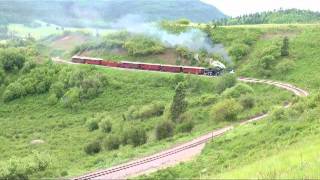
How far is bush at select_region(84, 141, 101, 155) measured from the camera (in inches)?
1709

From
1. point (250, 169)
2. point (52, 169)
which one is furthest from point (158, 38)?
point (250, 169)

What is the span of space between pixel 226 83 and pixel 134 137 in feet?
84.7

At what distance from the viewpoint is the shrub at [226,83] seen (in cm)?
6456

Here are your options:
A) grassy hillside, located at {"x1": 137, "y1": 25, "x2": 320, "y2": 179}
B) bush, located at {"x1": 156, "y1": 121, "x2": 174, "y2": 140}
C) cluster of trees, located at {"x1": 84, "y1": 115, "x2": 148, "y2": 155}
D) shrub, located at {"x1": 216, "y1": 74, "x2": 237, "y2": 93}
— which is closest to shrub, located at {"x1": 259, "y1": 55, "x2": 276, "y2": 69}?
shrub, located at {"x1": 216, "y1": 74, "x2": 237, "y2": 93}

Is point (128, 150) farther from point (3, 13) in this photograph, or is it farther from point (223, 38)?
point (3, 13)

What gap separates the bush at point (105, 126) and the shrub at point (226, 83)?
55.4 feet

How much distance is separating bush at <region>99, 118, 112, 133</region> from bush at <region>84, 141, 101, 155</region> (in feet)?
30.6

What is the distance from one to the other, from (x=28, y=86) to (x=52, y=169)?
152 feet

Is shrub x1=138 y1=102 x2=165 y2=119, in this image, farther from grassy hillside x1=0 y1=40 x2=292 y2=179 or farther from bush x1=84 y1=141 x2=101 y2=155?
bush x1=84 y1=141 x2=101 y2=155

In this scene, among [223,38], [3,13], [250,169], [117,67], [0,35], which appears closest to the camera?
[250,169]

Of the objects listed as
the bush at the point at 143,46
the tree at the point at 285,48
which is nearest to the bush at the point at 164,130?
the tree at the point at 285,48

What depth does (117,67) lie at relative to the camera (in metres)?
80.7

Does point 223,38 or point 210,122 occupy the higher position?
point 223,38

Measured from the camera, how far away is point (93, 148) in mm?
43469
